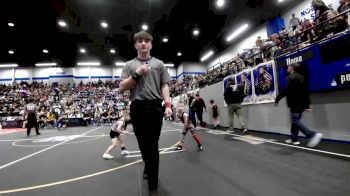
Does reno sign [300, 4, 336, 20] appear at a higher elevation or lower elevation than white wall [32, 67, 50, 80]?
lower

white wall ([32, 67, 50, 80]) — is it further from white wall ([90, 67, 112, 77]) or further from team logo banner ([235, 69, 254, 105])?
team logo banner ([235, 69, 254, 105])

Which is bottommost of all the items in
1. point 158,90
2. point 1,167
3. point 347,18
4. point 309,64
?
point 1,167

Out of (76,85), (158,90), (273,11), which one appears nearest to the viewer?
(158,90)

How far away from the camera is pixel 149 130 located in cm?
282

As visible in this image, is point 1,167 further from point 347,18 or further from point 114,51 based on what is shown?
point 114,51

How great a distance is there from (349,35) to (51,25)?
20.2 m

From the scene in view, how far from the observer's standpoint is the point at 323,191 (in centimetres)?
268

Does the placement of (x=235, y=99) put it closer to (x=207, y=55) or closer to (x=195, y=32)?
(x=195, y=32)

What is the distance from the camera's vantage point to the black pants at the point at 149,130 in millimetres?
2811

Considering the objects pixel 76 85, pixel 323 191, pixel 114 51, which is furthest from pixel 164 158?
pixel 76 85

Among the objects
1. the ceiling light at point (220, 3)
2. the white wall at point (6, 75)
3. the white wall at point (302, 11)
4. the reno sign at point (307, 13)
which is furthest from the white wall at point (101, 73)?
the reno sign at point (307, 13)

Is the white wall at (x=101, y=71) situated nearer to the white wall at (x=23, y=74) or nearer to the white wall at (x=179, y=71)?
the white wall at (x=23, y=74)

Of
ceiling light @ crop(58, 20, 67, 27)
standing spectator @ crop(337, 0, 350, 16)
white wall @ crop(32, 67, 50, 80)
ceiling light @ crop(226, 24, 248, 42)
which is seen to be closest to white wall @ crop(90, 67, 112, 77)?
white wall @ crop(32, 67, 50, 80)

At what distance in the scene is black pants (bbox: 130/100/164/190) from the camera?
111 inches
